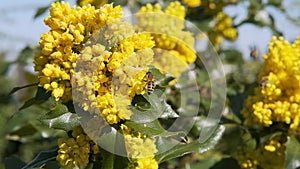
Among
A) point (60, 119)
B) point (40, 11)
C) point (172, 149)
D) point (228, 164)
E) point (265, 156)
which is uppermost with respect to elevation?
point (60, 119)

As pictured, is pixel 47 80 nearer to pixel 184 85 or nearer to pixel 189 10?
pixel 184 85

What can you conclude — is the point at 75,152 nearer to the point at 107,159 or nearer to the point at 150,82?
the point at 107,159

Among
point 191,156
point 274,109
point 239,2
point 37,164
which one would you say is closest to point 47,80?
point 37,164

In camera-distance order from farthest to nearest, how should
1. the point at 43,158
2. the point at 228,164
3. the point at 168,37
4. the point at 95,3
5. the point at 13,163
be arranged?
the point at 95,3
the point at 168,37
the point at 228,164
the point at 13,163
the point at 43,158

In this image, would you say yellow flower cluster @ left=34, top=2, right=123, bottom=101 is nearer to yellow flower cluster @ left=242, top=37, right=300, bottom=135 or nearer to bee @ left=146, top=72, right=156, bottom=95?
bee @ left=146, top=72, right=156, bottom=95

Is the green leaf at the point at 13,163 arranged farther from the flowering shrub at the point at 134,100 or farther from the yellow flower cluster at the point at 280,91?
the yellow flower cluster at the point at 280,91

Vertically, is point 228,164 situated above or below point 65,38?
below

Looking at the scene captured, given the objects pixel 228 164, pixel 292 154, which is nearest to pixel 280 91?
pixel 292 154

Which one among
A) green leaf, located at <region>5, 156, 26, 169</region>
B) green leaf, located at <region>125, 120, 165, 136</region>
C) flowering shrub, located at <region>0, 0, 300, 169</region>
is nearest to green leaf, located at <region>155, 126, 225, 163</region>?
flowering shrub, located at <region>0, 0, 300, 169</region>
